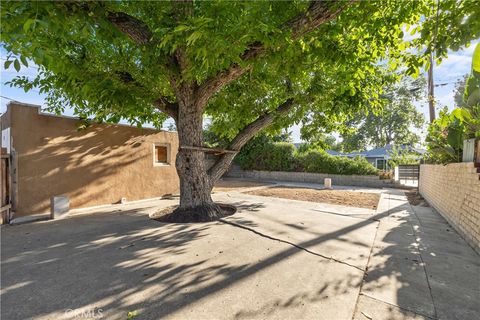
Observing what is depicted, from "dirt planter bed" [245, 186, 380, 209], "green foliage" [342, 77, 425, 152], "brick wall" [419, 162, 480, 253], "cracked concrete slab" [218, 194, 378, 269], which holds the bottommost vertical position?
"dirt planter bed" [245, 186, 380, 209]

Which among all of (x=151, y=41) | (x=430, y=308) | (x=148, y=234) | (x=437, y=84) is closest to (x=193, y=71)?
(x=151, y=41)

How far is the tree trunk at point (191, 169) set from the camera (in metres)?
5.45

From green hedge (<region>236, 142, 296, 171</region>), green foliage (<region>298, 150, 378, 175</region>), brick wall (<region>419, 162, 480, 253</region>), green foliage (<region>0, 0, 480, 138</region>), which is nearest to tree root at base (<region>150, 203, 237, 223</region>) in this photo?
green foliage (<region>0, 0, 480, 138</region>)

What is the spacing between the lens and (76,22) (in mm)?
3016

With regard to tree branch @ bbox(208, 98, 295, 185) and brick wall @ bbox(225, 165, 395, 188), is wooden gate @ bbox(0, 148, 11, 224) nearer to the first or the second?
tree branch @ bbox(208, 98, 295, 185)

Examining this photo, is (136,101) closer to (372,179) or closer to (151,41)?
(151,41)

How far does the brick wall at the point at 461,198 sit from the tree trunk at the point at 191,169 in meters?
5.01

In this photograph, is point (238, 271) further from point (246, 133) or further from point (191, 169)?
point (246, 133)

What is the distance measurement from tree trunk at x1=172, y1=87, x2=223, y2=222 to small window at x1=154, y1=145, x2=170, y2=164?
3.34 metres

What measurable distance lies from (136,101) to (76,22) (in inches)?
82.5

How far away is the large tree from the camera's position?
2.98 m

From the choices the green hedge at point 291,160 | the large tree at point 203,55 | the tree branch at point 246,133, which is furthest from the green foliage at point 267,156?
the tree branch at point 246,133

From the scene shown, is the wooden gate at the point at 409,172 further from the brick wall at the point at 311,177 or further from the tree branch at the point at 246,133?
the tree branch at the point at 246,133

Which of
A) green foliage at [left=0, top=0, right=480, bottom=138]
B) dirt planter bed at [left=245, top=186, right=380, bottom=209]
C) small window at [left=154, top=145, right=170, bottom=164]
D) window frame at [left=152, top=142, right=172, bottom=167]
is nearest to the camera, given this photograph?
green foliage at [left=0, top=0, right=480, bottom=138]
